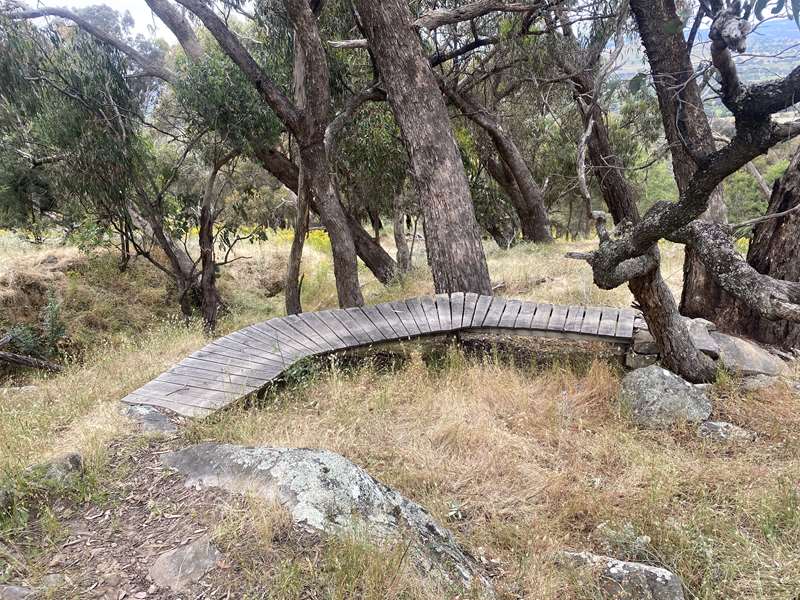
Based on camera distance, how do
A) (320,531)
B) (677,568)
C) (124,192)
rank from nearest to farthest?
(320,531)
(677,568)
(124,192)

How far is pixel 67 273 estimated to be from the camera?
318 inches

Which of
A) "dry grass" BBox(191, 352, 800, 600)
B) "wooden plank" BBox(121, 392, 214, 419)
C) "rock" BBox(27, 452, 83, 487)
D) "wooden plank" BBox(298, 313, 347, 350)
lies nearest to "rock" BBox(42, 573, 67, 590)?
"rock" BBox(27, 452, 83, 487)

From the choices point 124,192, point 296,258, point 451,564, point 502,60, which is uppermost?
point 502,60

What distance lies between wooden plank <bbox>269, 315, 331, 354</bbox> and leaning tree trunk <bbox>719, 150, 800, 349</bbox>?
3343mm

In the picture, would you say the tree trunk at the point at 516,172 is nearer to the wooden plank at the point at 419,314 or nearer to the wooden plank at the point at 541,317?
the wooden plank at the point at 419,314

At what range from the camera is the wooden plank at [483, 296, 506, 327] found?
4.40m

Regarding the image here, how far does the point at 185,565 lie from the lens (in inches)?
74.4

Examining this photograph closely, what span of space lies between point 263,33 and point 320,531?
784 cm

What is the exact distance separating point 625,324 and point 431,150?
2.65 metres

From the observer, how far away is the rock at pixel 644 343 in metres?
3.94

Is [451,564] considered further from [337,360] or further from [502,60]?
[502,60]

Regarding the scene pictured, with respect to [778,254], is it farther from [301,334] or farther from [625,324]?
[301,334]

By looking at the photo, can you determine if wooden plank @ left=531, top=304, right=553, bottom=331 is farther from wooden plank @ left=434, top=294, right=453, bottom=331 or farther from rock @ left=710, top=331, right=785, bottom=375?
rock @ left=710, top=331, right=785, bottom=375

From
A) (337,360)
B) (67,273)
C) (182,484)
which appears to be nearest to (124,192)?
(67,273)
